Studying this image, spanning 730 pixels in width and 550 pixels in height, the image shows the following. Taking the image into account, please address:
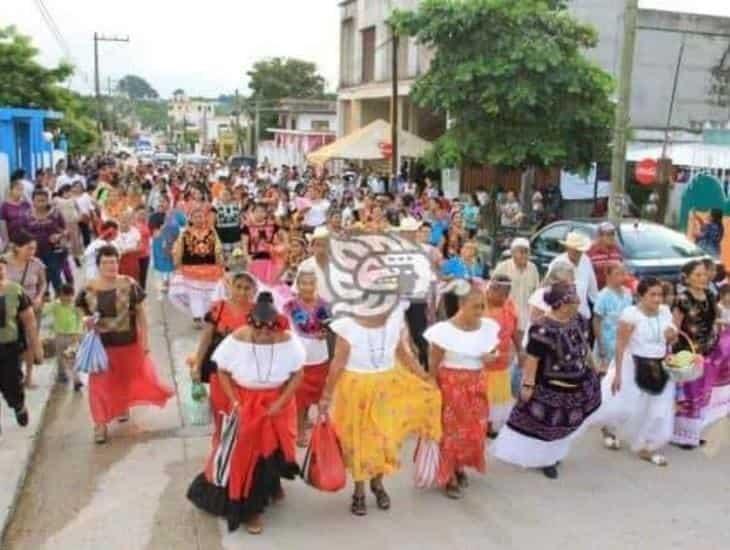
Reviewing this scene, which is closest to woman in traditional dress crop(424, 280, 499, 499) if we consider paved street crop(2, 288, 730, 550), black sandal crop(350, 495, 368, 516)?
paved street crop(2, 288, 730, 550)

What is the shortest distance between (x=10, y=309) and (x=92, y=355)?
0.68 m

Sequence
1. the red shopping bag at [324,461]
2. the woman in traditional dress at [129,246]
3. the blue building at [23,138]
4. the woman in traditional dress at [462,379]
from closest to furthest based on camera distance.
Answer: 1. the red shopping bag at [324,461]
2. the woman in traditional dress at [462,379]
3. the woman in traditional dress at [129,246]
4. the blue building at [23,138]

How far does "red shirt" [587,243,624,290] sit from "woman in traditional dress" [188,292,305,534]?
192 inches

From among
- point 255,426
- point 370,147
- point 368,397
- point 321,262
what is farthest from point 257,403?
point 370,147

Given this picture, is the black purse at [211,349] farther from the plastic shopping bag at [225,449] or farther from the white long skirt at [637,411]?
the white long skirt at [637,411]

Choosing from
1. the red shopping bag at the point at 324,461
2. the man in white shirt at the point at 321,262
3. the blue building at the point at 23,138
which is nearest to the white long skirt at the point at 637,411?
the man in white shirt at the point at 321,262

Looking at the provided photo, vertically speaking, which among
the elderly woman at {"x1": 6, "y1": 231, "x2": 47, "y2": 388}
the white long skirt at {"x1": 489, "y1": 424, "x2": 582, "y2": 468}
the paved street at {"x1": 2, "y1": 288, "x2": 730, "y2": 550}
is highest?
the elderly woman at {"x1": 6, "y1": 231, "x2": 47, "y2": 388}

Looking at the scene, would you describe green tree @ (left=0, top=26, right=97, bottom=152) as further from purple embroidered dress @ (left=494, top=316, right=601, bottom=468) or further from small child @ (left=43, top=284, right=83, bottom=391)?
purple embroidered dress @ (left=494, top=316, right=601, bottom=468)

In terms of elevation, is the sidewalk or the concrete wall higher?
the concrete wall

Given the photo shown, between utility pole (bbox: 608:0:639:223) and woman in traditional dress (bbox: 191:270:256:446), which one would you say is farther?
utility pole (bbox: 608:0:639:223)

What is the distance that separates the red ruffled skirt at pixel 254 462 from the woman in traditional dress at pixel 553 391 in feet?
5.80

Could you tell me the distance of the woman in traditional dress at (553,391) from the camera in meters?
6.09

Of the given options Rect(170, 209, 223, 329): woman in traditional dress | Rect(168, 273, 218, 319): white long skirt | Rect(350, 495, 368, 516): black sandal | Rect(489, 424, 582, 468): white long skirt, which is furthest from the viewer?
Rect(168, 273, 218, 319): white long skirt

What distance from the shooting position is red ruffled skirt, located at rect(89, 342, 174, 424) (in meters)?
6.88
